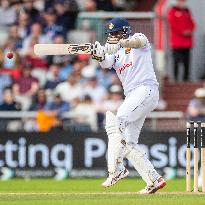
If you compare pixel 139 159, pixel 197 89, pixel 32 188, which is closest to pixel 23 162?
pixel 32 188

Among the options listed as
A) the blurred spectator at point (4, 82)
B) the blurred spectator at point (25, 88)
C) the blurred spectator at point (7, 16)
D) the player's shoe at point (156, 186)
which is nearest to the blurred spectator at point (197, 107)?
the blurred spectator at point (25, 88)

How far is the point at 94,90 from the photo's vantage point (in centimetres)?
1884

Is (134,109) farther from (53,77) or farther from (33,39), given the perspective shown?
(33,39)

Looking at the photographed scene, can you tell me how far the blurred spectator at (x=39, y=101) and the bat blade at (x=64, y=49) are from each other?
570 centimetres

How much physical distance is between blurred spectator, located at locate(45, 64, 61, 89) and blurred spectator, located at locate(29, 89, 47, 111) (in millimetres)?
304

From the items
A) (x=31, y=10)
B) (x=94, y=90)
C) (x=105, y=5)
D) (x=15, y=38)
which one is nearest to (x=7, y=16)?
(x=31, y=10)

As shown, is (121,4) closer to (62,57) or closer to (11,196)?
(62,57)

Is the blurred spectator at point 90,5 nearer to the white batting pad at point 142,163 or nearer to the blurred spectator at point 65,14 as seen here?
the blurred spectator at point 65,14

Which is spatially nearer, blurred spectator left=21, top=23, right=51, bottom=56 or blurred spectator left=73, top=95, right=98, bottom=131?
blurred spectator left=73, top=95, right=98, bottom=131

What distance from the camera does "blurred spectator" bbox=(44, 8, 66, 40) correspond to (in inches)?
779

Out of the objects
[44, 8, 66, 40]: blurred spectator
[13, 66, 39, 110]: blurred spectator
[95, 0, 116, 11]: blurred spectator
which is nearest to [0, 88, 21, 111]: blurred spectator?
[13, 66, 39, 110]: blurred spectator

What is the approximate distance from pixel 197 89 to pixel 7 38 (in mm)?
3546

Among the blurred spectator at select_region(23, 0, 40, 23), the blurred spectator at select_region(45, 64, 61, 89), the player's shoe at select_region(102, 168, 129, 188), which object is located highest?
the blurred spectator at select_region(23, 0, 40, 23)

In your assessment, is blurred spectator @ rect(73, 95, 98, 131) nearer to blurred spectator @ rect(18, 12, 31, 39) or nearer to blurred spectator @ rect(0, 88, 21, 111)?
blurred spectator @ rect(0, 88, 21, 111)
